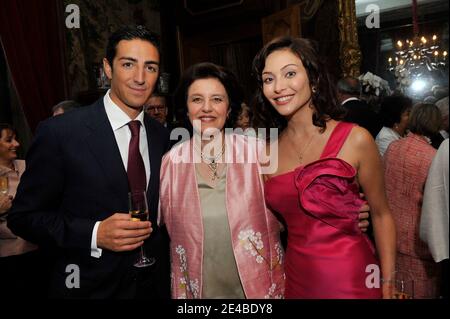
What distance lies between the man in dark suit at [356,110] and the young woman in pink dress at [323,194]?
1935 millimetres

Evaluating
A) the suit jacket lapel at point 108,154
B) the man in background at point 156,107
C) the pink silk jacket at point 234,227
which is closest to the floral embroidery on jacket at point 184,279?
the pink silk jacket at point 234,227

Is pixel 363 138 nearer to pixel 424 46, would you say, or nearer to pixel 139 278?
pixel 139 278

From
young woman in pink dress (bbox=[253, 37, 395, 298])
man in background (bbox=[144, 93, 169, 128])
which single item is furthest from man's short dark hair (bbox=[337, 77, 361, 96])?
young woman in pink dress (bbox=[253, 37, 395, 298])

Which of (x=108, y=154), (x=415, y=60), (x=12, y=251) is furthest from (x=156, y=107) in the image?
(x=415, y=60)

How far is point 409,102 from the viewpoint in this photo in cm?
391

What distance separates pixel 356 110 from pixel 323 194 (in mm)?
2224

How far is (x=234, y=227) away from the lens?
1.78 m

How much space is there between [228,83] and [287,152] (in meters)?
0.46

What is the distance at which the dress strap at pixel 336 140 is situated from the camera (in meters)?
1.76

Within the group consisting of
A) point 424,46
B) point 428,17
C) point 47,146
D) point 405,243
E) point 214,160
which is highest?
point 428,17

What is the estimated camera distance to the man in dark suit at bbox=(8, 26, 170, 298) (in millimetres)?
1596
